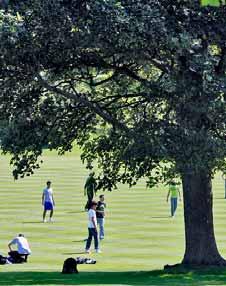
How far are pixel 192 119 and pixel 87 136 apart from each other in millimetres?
5778

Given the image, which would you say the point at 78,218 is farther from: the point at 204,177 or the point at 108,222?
the point at 204,177

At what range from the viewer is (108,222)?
129 feet

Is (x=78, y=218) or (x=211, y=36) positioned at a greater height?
(x=211, y=36)

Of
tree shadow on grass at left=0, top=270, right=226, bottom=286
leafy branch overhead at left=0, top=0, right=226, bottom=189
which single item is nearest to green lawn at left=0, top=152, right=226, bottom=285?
tree shadow on grass at left=0, top=270, right=226, bottom=286

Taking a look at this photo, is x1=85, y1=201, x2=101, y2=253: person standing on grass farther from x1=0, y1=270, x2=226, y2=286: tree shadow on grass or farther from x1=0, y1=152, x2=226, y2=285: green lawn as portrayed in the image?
x1=0, y1=270, x2=226, y2=286: tree shadow on grass

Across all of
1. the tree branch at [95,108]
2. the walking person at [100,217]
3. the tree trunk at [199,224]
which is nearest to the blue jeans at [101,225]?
the walking person at [100,217]

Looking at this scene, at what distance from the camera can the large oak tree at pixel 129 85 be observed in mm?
20797

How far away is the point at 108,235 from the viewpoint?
34906 millimetres

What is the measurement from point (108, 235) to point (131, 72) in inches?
441

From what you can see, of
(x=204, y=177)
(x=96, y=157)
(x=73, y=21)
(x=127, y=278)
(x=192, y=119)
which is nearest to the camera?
(x=73, y=21)

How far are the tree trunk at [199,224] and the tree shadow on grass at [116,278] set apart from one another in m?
0.86

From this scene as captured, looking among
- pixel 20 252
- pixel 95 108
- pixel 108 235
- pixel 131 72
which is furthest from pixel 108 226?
pixel 95 108

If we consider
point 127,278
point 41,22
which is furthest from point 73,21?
point 127,278

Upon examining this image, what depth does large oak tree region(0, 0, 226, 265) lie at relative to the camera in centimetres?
2080
